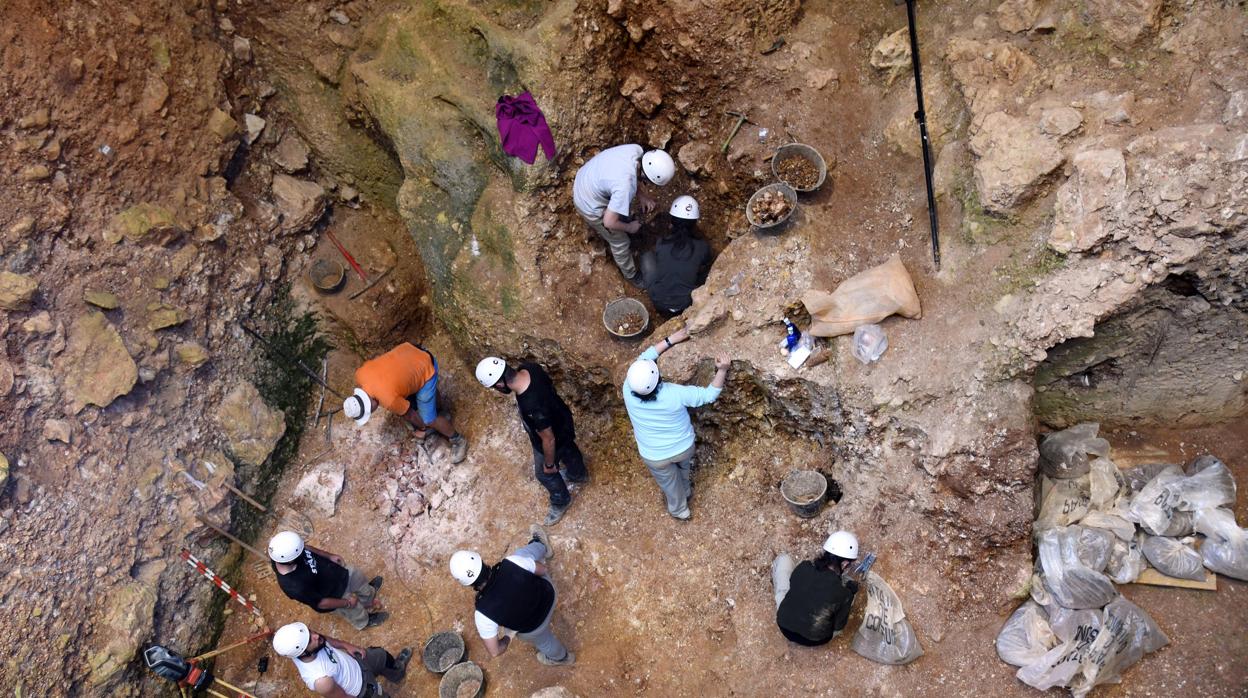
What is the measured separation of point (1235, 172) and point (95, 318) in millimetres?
7576

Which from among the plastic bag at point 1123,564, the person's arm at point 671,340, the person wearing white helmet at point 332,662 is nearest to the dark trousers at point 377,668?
the person wearing white helmet at point 332,662

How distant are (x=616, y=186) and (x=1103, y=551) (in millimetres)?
3968

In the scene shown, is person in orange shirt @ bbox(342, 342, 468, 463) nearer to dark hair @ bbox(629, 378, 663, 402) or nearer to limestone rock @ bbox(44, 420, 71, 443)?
limestone rock @ bbox(44, 420, 71, 443)

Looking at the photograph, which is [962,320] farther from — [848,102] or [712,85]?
[712,85]

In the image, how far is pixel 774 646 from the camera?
16.8 feet

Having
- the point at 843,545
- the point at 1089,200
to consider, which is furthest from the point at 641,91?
the point at 843,545

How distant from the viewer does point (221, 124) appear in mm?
6543

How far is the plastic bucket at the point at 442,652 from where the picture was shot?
5758 mm

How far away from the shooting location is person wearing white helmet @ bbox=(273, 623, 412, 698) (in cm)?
483

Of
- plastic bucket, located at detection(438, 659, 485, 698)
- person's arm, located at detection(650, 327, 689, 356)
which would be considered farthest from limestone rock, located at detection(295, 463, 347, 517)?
person's arm, located at detection(650, 327, 689, 356)

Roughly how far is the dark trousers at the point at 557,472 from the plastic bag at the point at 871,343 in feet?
7.73

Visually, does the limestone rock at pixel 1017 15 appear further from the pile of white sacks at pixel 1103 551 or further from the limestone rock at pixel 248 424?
the limestone rock at pixel 248 424

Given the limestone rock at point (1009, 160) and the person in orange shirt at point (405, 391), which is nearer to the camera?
the limestone rock at point (1009, 160)

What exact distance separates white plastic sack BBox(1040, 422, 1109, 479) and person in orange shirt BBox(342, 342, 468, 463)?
4592mm
